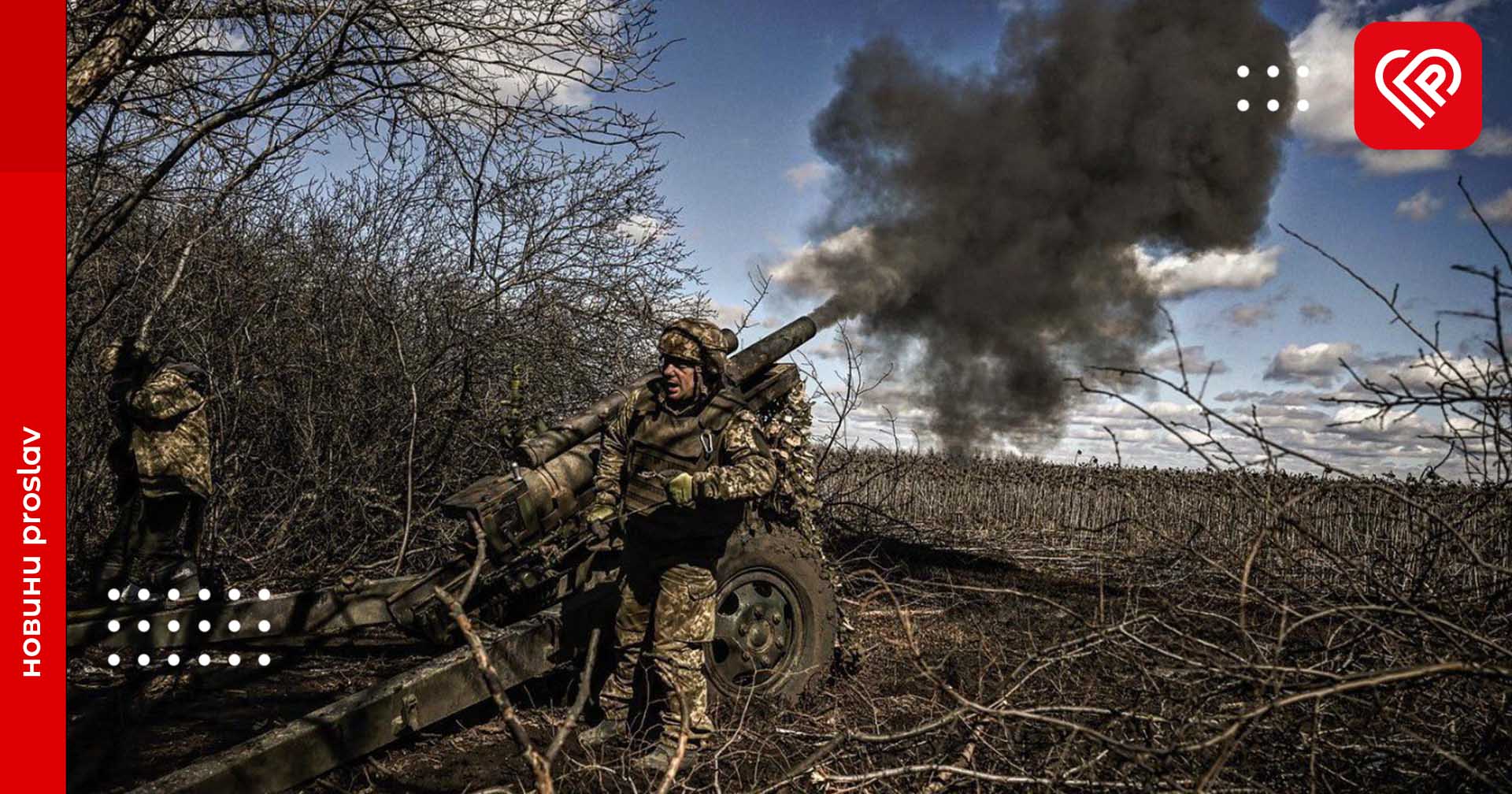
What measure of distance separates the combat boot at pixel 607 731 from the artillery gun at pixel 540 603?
38cm

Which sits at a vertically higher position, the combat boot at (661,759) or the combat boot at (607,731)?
the combat boot at (607,731)

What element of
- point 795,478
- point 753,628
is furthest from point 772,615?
point 795,478

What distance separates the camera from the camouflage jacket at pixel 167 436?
686cm

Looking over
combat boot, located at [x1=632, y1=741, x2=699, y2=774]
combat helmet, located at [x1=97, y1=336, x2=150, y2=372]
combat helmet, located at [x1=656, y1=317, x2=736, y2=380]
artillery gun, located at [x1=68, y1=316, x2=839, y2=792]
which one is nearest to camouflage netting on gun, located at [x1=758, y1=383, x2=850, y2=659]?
artillery gun, located at [x1=68, y1=316, x2=839, y2=792]

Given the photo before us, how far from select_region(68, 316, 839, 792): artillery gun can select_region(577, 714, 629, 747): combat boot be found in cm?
38

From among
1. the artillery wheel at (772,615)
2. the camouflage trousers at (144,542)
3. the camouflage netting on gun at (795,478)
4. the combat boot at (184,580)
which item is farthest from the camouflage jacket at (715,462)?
the camouflage trousers at (144,542)

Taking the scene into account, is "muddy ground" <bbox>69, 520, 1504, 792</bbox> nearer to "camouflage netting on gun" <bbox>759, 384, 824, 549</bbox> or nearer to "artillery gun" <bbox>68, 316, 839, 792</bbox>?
"artillery gun" <bbox>68, 316, 839, 792</bbox>

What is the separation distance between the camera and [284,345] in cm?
930

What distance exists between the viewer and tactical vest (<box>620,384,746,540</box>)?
187 inches

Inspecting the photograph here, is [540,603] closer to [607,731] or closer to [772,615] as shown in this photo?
[607,731]

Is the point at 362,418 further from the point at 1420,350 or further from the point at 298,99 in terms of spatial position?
the point at 1420,350

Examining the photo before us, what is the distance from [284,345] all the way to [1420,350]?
362 inches

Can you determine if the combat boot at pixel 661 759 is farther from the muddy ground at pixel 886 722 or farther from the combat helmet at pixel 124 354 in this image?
the combat helmet at pixel 124 354

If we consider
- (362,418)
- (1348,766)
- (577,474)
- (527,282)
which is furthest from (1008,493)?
(1348,766)
